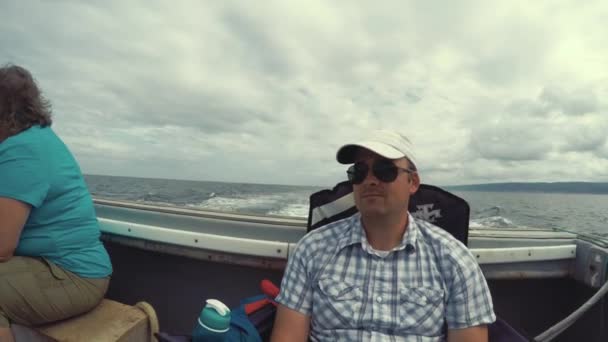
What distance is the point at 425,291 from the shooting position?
1119mm

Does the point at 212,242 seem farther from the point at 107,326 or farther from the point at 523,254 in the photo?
the point at 523,254

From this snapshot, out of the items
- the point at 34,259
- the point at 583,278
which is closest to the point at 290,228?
the point at 34,259

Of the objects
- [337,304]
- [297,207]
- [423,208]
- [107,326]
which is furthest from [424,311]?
[297,207]

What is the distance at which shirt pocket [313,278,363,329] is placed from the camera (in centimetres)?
115

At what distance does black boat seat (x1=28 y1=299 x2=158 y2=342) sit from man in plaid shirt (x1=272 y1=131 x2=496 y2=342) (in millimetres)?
711

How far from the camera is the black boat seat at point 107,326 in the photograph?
4.27 feet

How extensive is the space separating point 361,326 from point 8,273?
1.29 meters

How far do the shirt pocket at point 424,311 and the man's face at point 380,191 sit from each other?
29 centimetres

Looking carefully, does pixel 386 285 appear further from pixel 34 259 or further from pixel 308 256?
pixel 34 259

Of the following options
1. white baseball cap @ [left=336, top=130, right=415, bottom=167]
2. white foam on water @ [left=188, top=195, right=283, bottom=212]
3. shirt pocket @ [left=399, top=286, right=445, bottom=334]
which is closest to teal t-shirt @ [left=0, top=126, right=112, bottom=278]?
white baseball cap @ [left=336, top=130, right=415, bottom=167]

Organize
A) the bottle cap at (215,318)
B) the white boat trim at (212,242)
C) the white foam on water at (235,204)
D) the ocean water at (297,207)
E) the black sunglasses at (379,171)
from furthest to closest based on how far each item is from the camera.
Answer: the white foam on water at (235,204) → the ocean water at (297,207) → the white boat trim at (212,242) → the black sunglasses at (379,171) → the bottle cap at (215,318)

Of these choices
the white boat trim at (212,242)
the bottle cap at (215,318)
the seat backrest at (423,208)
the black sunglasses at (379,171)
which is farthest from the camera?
the white boat trim at (212,242)

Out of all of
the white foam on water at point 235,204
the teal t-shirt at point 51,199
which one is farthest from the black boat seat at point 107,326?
the white foam on water at point 235,204

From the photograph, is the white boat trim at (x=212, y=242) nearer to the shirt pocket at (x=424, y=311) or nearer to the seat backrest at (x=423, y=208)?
the seat backrest at (x=423, y=208)
